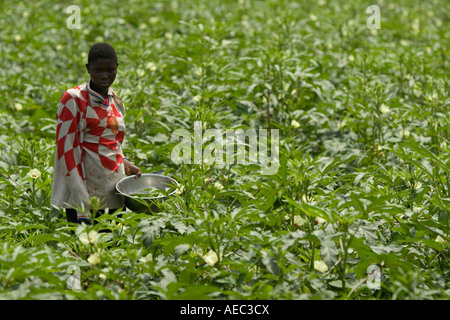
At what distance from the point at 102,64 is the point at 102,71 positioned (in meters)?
0.05

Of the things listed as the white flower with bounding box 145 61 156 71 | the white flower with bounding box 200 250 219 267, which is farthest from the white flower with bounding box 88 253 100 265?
the white flower with bounding box 145 61 156 71

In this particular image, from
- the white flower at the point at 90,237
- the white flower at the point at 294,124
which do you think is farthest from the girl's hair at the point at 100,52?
the white flower at the point at 294,124

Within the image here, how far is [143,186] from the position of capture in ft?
10.9

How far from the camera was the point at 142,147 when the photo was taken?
13.4ft

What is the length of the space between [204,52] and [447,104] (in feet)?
7.68

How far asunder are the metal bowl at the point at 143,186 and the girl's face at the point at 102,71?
0.61 metres

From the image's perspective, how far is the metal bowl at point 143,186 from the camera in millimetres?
2994

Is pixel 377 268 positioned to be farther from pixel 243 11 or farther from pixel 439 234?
pixel 243 11

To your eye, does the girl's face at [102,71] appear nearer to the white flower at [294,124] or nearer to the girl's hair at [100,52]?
the girl's hair at [100,52]

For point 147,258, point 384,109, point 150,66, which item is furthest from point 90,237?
point 150,66

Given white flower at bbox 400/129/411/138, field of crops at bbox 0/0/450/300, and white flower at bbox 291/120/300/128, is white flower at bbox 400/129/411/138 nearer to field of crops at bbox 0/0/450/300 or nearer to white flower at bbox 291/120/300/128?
field of crops at bbox 0/0/450/300

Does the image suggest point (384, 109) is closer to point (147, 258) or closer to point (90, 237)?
point (147, 258)
